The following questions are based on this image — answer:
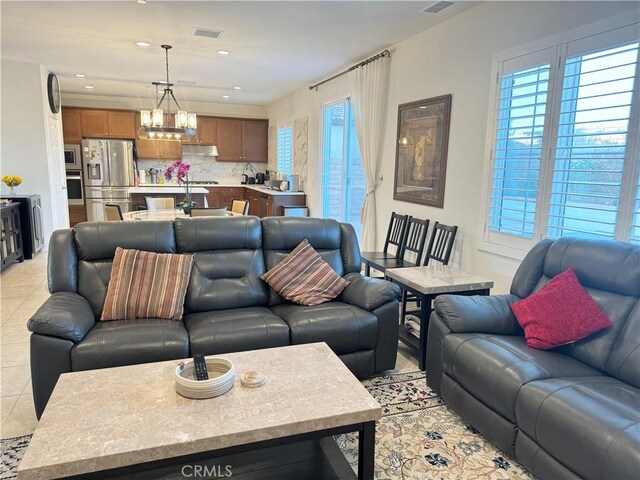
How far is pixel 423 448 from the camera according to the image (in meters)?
2.18

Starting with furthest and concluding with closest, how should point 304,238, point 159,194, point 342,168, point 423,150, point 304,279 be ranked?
point 159,194
point 342,168
point 423,150
point 304,238
point 304,279

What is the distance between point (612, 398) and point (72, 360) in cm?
253

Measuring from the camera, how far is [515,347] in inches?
88.8

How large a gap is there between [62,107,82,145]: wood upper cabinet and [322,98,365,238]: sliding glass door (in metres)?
5.09

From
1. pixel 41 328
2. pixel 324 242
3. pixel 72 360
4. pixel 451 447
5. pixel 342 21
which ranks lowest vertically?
pixel 451 447

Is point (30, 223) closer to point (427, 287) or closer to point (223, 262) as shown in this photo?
point (223, 262)

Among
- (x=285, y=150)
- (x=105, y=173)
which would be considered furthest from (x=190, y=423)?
(x=105, y=173)

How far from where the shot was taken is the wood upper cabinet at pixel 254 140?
9.48m

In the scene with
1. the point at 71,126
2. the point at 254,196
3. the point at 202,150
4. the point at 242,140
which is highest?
the point at 71,126

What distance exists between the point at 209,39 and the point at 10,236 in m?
3.53

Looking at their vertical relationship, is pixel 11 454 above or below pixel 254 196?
below

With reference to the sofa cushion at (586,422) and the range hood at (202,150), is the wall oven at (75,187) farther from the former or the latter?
the sofa cushion at (586,422)

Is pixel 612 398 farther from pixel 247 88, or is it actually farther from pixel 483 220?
pixel 247 88

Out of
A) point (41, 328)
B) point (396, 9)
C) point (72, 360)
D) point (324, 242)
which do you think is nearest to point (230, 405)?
point (72, 360)
